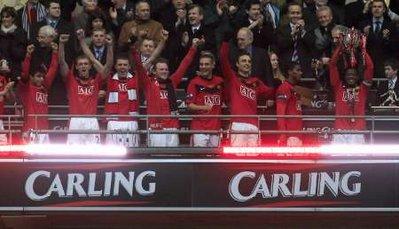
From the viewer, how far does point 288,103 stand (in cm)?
1399

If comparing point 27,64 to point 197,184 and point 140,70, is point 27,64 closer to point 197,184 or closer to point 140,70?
point 140,70

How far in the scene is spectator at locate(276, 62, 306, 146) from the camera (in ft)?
43.6

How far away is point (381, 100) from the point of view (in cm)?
1473

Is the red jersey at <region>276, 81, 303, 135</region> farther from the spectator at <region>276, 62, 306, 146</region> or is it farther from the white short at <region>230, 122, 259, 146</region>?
the white short at <region>230, 122, 259, 146</region>

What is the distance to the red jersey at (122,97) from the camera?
13805 mm

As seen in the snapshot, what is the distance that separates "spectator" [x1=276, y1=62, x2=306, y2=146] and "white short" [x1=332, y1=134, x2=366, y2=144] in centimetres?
47

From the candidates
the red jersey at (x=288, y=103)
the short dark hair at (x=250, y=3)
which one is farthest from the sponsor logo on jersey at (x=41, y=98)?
the short dark hair at (x=250, y=3)

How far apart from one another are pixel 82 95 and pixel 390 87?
442 centimetres

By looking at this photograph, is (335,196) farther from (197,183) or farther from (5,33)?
(5,33)

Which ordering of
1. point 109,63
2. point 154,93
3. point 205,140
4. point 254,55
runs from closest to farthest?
point 205,140 < point 154,93 < point 109,63 < point 254,55

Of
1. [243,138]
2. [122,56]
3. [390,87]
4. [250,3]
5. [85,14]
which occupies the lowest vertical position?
[243,138]

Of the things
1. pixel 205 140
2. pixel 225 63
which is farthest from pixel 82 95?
pixel 225 63
